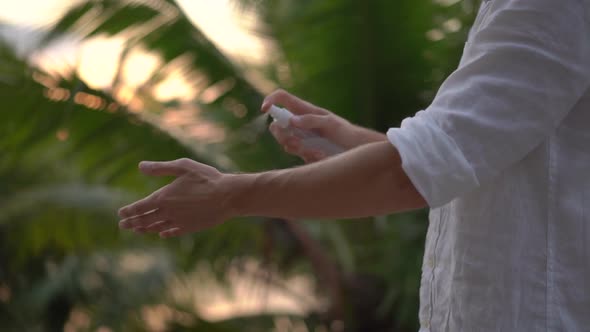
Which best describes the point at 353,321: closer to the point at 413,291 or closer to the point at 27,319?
the point at 413,291

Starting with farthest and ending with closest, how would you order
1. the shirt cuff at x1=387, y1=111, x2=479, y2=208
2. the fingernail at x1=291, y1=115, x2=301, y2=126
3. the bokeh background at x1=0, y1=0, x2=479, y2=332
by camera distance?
1. the bokeh background at x1=0, y1=0, x2=479, y2=332
2. the fingernail at x1=291, y1=115, x2=301, y2=126
3. the shirt cuff at x1=387, y1=111, x2=479, y2=208

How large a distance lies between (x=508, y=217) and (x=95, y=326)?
139 inches

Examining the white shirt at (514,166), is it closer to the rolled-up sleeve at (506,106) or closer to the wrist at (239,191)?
the rolled-up sleeve at (506,106)

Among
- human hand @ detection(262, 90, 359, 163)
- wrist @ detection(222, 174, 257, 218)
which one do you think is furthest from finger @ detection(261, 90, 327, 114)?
wrist @ detection(222, 174, 257, 218)

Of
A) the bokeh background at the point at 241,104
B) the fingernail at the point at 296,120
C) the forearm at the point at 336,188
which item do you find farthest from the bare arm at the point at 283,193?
the bokeh background at the point at 241,104

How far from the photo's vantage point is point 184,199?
66 centimetres

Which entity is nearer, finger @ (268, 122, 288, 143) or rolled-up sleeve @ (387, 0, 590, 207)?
rolled-up sleeve @ (387, 0, 590, 207)

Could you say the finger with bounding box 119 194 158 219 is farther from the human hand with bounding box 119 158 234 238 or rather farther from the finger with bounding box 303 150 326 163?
the finger with bounding box 303 150 326 163

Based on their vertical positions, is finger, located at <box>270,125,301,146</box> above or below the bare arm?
below

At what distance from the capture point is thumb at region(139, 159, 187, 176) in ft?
2.17

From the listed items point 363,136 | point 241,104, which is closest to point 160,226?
point 363,136

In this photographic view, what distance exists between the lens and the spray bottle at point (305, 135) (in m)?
0.78

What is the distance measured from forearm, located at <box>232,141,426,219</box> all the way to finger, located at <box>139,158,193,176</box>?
42mm

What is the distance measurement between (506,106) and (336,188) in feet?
0.45
